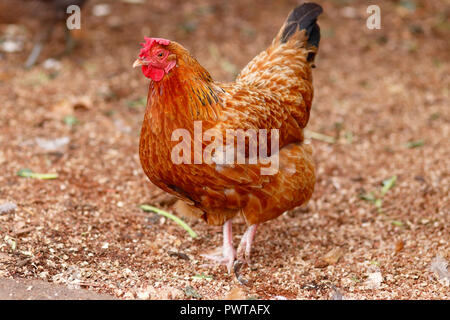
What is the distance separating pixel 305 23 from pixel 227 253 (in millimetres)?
1943

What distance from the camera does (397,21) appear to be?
8078 millimetres

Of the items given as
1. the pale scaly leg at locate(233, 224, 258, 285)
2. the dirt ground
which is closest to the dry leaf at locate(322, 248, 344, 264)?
the dirt ground

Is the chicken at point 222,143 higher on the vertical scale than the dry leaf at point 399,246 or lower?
higher

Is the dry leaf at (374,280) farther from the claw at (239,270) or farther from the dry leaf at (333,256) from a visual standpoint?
the claw at (239,270)

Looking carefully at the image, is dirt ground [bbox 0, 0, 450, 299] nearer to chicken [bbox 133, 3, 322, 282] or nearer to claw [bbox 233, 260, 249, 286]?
claw [bbox 233, 260, 249, 286]

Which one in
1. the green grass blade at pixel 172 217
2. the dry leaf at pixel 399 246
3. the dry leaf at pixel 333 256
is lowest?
the dry leaf at pixel 333 256

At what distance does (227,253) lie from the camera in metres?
3.56

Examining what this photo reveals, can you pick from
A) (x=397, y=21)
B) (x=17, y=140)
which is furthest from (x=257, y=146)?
(x=397, y=21)

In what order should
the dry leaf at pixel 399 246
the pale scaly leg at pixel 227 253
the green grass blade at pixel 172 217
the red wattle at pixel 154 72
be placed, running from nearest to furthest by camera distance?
the red wattle at pixel 154 72 → the pale scaly leg at pixel 227 253 → the dry leaf at pixel 399 246 → the green grass blade at pixel 172 217

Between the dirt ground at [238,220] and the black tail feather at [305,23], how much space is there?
4.43 feet

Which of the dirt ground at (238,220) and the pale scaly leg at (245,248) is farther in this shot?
the pale scaly leg at (245,248)

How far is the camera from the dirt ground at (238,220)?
3.28 meters

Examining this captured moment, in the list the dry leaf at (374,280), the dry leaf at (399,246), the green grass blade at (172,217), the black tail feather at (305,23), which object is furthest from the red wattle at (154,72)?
the dry leaf at (399,246)

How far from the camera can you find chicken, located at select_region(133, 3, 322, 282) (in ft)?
9.81
